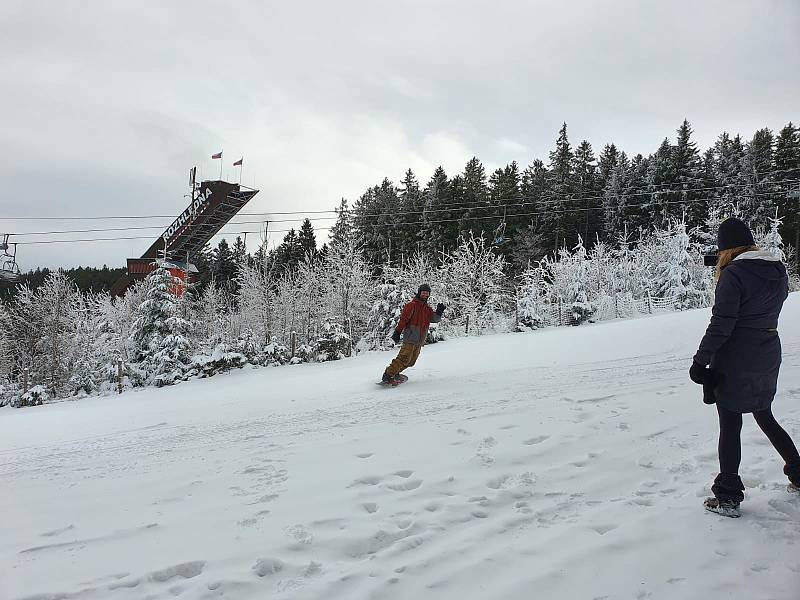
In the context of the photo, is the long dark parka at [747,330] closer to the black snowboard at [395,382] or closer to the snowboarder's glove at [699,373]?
the snowboarder's glove at [699,373]

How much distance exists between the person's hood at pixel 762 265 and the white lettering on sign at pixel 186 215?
113ft

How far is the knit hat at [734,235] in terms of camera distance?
128 inches

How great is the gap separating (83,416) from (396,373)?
5.55 metres

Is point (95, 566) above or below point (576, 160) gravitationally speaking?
below

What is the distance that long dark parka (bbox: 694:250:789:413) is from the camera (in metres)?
3.06

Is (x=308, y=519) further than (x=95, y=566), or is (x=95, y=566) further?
(x=308, y=519)

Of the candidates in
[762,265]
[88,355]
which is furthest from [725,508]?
[88,355]

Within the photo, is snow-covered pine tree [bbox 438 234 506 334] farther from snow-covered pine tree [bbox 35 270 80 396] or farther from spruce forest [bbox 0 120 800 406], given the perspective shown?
snow-covered pine tree [bbox 35 270 80 396]

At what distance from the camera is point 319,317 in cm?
2948

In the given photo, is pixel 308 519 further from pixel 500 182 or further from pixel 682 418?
pixel 500 182

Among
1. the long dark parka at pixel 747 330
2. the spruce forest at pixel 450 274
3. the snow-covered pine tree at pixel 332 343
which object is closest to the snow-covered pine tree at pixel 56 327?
the spruce forest at pixel 450 274

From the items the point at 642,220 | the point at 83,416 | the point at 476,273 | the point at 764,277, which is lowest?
the point at 83,416

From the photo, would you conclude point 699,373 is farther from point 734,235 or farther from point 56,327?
point 56,327

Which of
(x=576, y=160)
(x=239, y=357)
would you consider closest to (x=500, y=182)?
(x=576, y=160)
